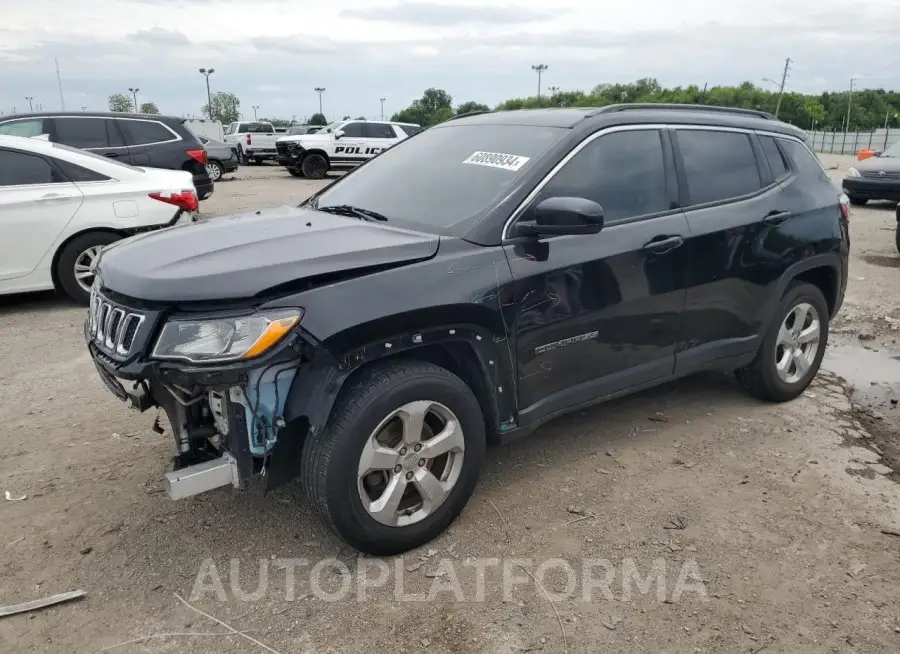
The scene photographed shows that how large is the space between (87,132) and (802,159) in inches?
353

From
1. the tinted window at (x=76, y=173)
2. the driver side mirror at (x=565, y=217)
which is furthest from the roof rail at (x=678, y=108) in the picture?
the tinted window at (x=76, y=173)

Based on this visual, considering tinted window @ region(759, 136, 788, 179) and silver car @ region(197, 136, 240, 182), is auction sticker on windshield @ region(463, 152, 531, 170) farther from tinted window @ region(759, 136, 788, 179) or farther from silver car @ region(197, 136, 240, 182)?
silver car @ region(197, 136, 240, 182)

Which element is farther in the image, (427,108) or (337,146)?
(427,108)

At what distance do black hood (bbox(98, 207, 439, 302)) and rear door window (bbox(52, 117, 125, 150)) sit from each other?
7.48m

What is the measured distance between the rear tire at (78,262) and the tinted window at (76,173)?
20.8 inches

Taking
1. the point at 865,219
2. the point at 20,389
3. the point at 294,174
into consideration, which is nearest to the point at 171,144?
the point at 20,389

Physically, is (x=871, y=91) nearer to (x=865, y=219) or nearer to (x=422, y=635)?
(x=865, y=219)

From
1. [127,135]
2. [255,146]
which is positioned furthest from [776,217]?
[255,146]

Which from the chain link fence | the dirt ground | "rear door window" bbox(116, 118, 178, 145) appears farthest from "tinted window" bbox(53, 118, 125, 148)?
the chain link fence

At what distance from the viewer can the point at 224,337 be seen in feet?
8.36

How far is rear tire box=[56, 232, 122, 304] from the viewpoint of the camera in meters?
6.64

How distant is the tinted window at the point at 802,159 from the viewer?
4461 mm

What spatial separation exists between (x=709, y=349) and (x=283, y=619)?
2668mm

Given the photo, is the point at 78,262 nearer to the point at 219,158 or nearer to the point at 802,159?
the point at 802,159
